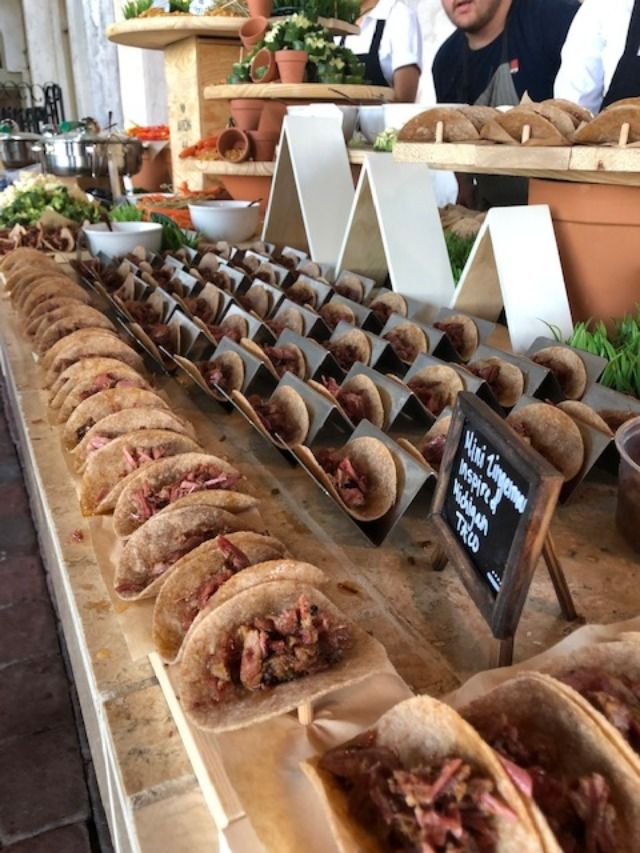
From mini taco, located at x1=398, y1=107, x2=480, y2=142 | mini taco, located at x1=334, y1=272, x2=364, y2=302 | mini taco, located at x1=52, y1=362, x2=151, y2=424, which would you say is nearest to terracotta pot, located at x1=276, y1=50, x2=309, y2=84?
mini taco, located at x1=334, y1=272, x2=364, y2=302

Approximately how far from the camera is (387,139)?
3398mm

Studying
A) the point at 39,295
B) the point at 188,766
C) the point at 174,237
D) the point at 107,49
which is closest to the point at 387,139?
the point at 174,237

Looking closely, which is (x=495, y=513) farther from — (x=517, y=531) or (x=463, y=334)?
(x=463, y=334)

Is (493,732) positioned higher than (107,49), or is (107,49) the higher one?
(107,49)

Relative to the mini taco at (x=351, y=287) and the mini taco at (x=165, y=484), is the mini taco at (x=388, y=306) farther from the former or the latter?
the mini taco at (x=165, y=484)

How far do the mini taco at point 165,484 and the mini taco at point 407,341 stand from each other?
0.96 metres

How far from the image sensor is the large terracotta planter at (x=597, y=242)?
8.28 ft

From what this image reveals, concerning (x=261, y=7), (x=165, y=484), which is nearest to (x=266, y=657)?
(x=165, y=484)

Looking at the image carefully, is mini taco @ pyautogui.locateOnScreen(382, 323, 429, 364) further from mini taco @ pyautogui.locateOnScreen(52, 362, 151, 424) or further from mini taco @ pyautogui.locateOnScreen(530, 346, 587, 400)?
mini taco @ pyautogui.locateOnScreen(52, 362, 151, 424)

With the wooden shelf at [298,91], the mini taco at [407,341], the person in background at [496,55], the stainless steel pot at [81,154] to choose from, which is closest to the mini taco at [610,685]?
the mini taco at [407,341]

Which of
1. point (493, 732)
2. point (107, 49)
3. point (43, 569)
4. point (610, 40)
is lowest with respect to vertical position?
A: point (43, 569)

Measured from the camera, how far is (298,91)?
3914mm

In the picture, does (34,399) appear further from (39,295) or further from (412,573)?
(412,573)

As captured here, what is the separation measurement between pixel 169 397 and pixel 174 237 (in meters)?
1.95
